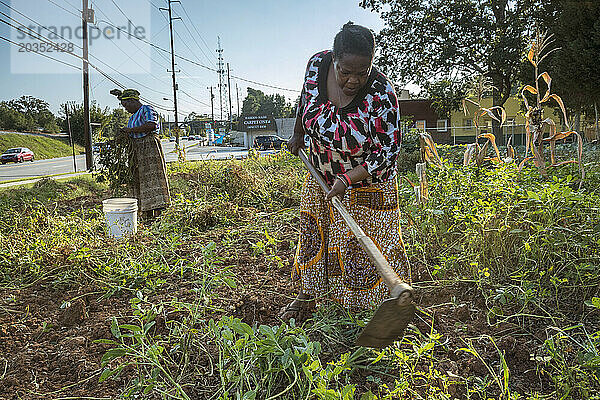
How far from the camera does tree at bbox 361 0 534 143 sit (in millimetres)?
13984

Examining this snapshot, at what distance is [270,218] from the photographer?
4.21m

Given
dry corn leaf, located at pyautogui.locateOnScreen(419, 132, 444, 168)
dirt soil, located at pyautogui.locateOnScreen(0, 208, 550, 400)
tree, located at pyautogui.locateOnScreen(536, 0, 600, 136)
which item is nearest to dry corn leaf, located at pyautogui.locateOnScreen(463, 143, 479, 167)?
dry corn leaf, located at pyautogui.locateOnScreen(419, 132, 444, 168)

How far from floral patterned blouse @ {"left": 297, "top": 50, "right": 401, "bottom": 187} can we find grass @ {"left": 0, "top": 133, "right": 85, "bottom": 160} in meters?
33.3

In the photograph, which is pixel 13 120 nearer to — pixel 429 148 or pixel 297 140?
pixel 429 148

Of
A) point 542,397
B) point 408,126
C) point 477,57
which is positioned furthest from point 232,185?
point 408,126

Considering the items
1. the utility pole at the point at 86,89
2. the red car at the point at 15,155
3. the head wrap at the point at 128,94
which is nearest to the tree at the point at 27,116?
the red car at the point at 15,155

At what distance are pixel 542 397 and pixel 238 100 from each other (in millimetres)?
62409

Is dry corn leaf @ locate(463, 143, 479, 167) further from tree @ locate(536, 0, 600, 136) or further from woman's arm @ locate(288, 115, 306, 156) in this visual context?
tree @ locate(536, 0, 600, 136)

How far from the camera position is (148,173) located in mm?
4547

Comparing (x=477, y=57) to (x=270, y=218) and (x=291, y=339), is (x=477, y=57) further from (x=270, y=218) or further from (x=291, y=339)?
(x=291, y=339)

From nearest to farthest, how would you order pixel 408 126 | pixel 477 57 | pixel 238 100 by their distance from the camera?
pixel 477 57 < pixel 408 126 < pixel 238 100

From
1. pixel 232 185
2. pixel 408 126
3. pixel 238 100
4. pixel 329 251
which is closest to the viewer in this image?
pixel 329 251

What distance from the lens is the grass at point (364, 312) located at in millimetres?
1473

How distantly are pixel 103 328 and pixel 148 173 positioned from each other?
2.68 metres
